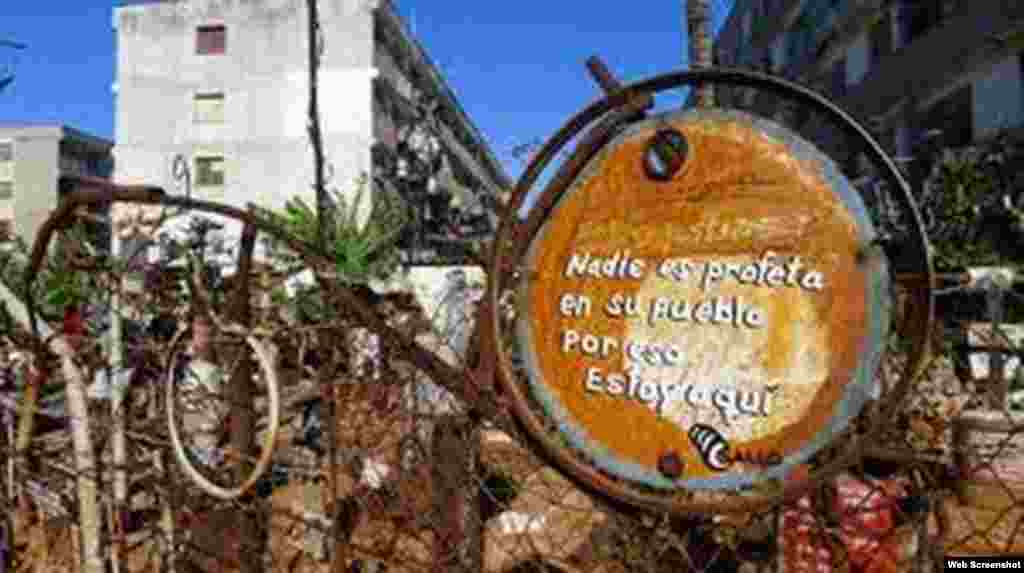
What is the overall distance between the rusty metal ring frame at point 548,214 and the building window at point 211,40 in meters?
36.2

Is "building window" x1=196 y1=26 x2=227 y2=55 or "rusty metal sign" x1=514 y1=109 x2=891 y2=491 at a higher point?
"building window" x1=196 y1=26 x2=227 y2=55

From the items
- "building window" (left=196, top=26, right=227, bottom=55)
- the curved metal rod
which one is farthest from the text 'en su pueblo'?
"building window" (left=196, top=26, right=227, bottom=55)

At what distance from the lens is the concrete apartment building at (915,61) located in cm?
1655

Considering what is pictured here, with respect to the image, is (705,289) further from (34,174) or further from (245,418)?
(34,174)

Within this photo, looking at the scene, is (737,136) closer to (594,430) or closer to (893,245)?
(893,245)

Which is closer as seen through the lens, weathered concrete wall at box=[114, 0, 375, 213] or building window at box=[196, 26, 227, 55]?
weathered concrete wall at box=[114, 0, 375, 213]

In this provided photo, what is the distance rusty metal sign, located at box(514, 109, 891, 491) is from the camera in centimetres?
159

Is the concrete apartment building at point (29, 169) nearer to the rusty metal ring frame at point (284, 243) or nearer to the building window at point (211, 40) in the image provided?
the building window at point (211, 40)

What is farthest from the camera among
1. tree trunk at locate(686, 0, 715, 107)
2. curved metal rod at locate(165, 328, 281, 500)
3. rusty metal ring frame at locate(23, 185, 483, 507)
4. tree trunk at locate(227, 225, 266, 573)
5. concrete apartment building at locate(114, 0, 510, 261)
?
concrete apartment building at locate(114, 0, 510, 261)

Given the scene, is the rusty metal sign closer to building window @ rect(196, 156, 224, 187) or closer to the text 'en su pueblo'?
the text 'en su pueblo'

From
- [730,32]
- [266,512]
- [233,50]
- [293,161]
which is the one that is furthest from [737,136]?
[730,32]

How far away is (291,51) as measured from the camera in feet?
115

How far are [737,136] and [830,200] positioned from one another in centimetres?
21

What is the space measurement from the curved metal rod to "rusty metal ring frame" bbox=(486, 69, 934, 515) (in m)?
0.56
